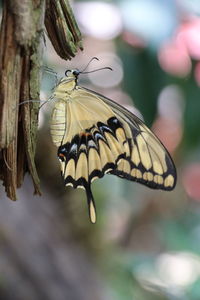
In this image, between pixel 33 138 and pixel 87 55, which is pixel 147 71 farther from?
pixel 87 55

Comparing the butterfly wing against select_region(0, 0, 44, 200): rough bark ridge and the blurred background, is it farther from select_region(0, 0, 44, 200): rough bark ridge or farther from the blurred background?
the blurred background

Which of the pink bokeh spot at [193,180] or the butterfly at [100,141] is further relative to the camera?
the pink bokeh spot at [193,180]

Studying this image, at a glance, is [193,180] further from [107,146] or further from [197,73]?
[107,146]

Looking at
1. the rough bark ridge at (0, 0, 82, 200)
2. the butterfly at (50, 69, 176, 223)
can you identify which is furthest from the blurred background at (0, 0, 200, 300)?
the rough bark ridge at (0, 0, 82, 200)

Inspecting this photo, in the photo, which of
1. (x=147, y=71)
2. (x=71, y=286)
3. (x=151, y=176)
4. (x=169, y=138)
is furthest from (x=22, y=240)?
(x=151, y=176)

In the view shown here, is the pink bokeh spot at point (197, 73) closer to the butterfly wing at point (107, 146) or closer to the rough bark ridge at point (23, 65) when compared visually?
the butterfly wing at point (107, 146)

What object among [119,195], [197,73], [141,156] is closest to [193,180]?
[119,195]

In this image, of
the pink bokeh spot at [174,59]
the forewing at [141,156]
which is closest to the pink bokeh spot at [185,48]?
the pink bokeh spot at [174,59]
